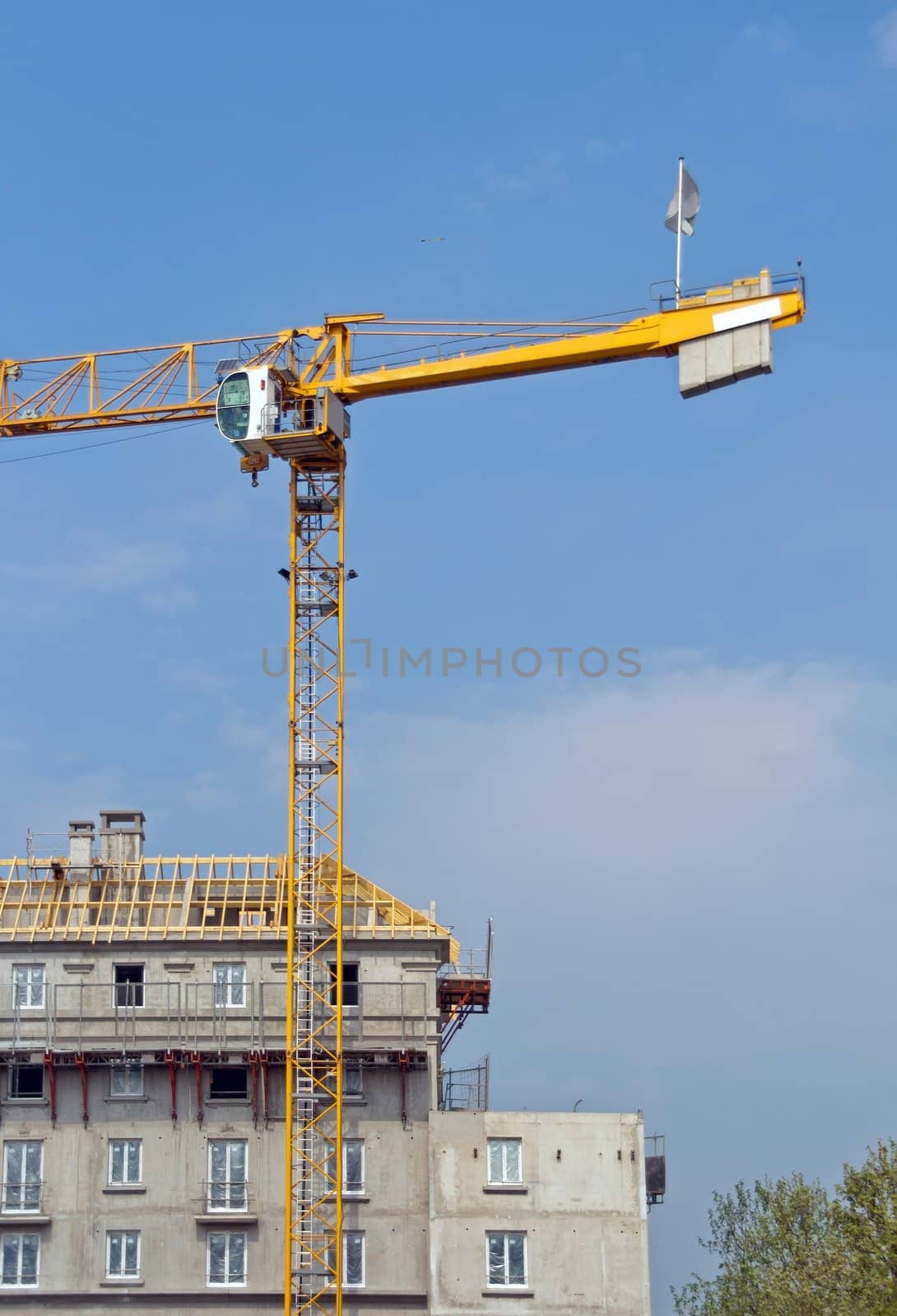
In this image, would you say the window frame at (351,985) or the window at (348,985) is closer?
the window frame at (351,985)

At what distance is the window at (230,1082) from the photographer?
7300 cm

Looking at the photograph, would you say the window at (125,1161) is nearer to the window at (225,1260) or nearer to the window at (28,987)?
the window at (225,1260)

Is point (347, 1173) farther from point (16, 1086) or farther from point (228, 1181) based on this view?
point (16, 1086)

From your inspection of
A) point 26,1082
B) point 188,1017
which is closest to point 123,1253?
point 26,1082

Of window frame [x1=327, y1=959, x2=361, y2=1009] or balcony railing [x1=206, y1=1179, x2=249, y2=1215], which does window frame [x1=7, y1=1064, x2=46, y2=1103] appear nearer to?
balcony railing [x1=206, y1=1179, x2=249, y2=1215]

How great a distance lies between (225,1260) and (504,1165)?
1106 cm

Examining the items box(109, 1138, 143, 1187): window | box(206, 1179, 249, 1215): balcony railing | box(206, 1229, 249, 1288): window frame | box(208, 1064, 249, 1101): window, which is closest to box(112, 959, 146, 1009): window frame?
box(208, 1064, 249, 1101): window

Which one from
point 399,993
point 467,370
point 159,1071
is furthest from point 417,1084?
Result: point 467,370

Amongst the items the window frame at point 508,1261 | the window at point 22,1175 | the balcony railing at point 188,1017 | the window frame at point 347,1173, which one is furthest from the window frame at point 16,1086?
the window frame at point 508,1261

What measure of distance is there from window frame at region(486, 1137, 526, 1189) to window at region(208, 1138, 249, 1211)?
30.6 ft

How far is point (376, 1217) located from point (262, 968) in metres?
10.5

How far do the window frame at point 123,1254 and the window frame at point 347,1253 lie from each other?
7638 millimetres

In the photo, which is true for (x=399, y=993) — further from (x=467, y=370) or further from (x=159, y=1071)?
(x=467, y=370)

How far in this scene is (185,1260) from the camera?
70312 mm
